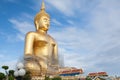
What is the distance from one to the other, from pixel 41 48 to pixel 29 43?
Answer: 1.90 m

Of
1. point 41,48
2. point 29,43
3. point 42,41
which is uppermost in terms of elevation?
point 42,41

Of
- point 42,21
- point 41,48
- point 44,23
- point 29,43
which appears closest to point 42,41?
point 41,48

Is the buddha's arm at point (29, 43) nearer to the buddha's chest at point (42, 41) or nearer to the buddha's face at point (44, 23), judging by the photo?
the buddha's chest at point (42, 41)

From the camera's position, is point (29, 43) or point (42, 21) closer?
point (29, 43)

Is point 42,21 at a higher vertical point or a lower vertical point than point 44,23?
higher

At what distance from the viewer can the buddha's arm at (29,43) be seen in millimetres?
21734

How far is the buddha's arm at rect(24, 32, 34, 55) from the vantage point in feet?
71.3

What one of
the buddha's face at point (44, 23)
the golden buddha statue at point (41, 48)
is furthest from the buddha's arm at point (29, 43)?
the buddha's face at point (44, 23)

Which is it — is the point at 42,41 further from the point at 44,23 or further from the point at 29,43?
the point at 44,23

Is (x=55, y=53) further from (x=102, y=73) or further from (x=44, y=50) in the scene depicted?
(x=102, y=73)

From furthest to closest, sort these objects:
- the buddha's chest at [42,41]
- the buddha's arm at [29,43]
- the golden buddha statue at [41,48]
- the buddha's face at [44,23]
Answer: the buddha's face at [44,23], the buddha's chest at [42,41], the buddha's arm at [29,43], the golden buddha statue at [41,48]

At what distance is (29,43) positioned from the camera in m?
22.1

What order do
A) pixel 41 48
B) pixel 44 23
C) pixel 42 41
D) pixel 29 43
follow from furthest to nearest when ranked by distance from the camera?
pixel 44 23
pixel 41 48
pixel 42 41
pixel 29 43

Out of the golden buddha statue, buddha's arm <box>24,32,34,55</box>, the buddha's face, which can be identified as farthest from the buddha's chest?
the buddha's face
